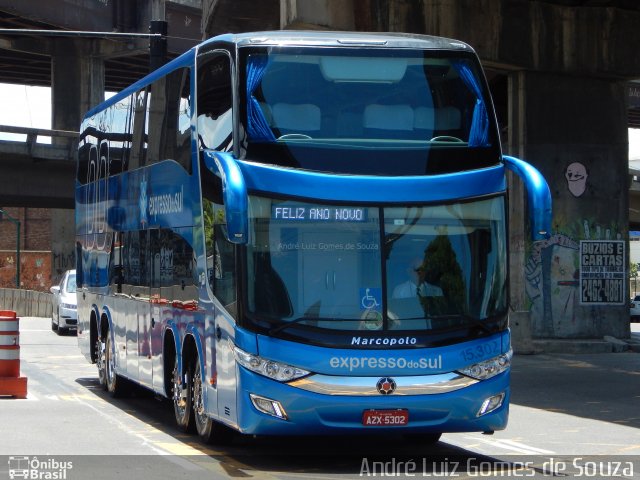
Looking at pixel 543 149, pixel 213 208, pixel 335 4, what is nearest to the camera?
pixel 213 208

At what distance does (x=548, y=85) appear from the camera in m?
28.3

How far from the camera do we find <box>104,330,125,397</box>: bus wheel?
1786 centimetres

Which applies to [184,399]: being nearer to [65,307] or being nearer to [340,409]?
[340,409]

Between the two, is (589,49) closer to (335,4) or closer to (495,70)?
(495,70)

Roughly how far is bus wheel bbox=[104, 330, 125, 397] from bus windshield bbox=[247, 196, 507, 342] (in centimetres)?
727

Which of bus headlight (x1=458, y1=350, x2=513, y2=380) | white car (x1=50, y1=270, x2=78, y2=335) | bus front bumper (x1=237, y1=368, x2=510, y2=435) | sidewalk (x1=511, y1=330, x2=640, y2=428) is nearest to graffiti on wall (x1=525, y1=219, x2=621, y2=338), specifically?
sidewalk (x1=511, y1=330, x2=640, y2=428)

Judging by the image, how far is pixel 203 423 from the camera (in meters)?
12.8

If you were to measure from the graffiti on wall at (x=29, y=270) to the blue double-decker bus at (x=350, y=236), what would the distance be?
241 feet

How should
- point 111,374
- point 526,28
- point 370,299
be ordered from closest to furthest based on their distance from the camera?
point 370,299
point 111,374
point 526,28

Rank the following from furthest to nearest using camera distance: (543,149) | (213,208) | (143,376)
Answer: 1. (543,149)
2. (143,376)
3. (213,208)

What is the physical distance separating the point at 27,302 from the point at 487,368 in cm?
4144


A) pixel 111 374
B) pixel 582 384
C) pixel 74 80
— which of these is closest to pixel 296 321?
pixel 111 374

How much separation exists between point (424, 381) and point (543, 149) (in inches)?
702

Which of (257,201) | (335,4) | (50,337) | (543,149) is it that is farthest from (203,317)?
(50,337)
